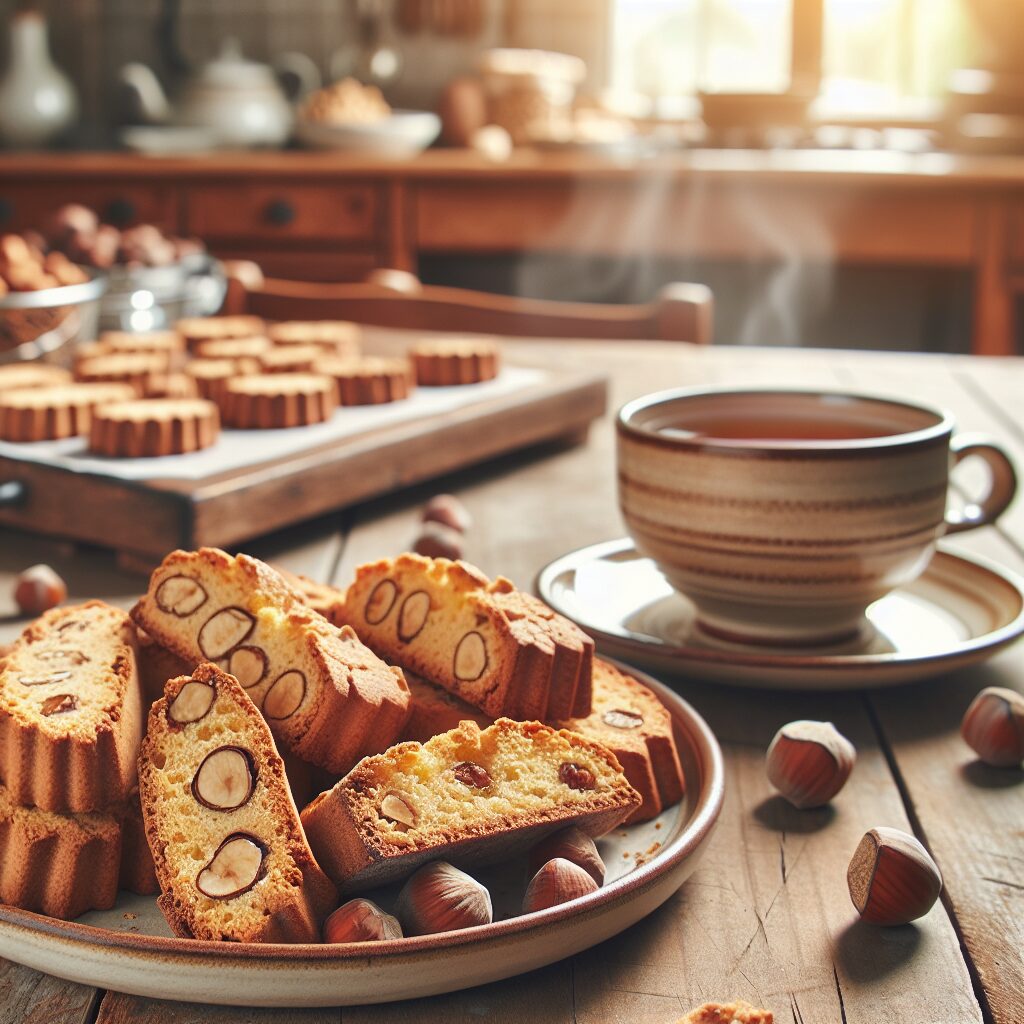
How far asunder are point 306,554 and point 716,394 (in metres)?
0.44

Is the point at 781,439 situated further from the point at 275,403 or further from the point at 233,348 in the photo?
the point at 233,348

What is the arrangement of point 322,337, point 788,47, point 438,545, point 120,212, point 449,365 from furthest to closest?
point 788,47, point 120,212, point 322,337, point 449,365, point 438,545

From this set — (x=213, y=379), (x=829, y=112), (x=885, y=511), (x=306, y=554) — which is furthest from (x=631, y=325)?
(x=829, y=112)

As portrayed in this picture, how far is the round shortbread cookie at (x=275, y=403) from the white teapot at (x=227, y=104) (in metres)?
2.81

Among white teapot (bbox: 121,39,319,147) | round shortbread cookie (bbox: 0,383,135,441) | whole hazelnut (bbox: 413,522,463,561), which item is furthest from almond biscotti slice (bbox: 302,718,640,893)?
white teapot (bbox: 121,39,319,147)

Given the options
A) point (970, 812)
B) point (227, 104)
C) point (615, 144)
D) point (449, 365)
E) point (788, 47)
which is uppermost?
point (788, 47)

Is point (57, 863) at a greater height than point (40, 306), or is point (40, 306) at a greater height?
point (40, 306)

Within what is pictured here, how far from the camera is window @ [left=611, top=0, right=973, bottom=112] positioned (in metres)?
4.60

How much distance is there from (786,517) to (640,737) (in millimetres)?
241

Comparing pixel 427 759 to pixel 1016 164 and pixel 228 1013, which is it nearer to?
pixel 228 1013

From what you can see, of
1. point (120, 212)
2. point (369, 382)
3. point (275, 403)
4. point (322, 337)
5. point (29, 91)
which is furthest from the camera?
point (29, 91)

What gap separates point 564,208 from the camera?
3.92 m

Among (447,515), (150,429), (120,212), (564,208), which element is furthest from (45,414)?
(564,208)

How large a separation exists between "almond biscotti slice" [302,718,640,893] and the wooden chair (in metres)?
1.73
